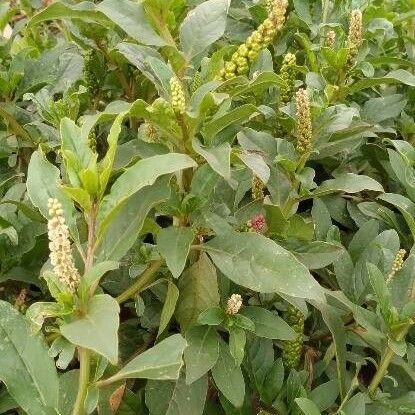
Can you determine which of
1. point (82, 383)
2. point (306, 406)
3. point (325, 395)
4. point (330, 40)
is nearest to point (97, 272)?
point (82, 383)

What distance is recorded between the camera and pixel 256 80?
105cm

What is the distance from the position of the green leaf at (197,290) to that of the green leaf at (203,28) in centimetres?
36

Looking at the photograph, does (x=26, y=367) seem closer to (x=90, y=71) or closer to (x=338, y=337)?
(x=338, y=337)

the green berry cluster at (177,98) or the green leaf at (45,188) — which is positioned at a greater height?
the green berry cluster at (177,98)

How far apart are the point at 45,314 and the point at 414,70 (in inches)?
51.2

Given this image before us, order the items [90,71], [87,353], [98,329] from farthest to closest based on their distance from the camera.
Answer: [90,71], [87,353], [98,329]

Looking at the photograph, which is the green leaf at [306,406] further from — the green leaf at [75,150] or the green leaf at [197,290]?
the green leaf at [75,150]

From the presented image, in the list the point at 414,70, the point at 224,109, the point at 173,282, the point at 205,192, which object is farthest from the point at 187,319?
the point at 414,70

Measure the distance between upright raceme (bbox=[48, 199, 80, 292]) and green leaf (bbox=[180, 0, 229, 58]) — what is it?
0.43 meters

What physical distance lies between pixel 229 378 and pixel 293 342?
0.17m

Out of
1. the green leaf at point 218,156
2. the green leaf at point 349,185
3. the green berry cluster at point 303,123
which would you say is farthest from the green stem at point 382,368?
the green leaf at point 218,156

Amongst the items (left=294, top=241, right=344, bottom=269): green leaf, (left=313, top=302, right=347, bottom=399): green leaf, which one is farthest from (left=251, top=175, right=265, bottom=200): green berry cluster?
(left=313, top=302, right=347, bottom=399): green leaf

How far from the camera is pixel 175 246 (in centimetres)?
98

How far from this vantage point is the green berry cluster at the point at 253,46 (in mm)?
1071
